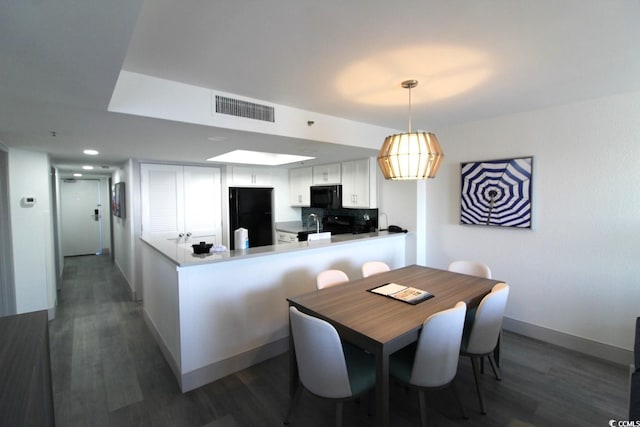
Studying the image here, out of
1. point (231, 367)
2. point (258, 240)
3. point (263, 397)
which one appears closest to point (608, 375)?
point (263, 397)

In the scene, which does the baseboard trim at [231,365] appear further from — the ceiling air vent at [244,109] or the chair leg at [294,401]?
the ceiling air vent at [244,109]

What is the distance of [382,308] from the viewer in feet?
6.37

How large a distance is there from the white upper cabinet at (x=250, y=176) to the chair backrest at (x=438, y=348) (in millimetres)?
4264

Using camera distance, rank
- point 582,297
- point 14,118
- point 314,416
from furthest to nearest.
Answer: point 582,297 < point 14,118 < point 314,416

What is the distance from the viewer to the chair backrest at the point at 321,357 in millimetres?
1518

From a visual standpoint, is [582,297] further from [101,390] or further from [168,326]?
[101,390]

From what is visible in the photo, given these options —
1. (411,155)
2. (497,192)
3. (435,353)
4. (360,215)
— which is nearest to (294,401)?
(435,353)

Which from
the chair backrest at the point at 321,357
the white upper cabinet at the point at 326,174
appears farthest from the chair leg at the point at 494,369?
the white upper cabinet at the point at 326,174

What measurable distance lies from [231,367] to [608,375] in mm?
3201

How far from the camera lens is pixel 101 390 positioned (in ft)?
7.43

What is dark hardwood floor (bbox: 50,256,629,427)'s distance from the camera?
6.42 ft

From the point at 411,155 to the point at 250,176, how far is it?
3.87 meters

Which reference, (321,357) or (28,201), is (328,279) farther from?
(28,201)

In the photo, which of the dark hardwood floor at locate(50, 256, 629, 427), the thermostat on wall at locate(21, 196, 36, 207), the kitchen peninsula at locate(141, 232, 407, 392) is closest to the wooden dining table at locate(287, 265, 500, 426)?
the dark hardwood floor at locate(50, 256, 629, 427)
